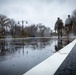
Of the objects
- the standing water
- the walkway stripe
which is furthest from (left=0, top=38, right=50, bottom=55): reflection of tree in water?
the walkway stripe

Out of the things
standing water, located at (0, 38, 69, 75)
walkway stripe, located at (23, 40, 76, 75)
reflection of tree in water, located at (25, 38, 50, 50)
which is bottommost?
reflection of tree in water, located at (25, 38, 50, 50)

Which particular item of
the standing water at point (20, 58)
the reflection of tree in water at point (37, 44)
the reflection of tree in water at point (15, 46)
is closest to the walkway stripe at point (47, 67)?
the standing water at point (20, 58)

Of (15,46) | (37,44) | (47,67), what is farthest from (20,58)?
(37,44)

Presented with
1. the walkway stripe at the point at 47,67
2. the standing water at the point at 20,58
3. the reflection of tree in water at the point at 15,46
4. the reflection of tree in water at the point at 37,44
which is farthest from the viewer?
the reflection of tree in water at the point at 37,44

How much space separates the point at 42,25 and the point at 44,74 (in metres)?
104

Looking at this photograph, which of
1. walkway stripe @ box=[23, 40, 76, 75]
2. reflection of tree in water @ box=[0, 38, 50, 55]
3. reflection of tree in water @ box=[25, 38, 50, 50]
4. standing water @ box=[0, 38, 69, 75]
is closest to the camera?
walkway stripe @ box=[23, 40, 76, 75]

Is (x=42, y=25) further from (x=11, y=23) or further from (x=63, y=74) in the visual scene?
(x=63, y=74)

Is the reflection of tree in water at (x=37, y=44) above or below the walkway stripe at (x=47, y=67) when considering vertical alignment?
below

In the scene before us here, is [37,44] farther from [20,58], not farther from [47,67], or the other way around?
[47,67]

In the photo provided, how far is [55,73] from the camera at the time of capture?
5.43m

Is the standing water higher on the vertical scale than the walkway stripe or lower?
lower

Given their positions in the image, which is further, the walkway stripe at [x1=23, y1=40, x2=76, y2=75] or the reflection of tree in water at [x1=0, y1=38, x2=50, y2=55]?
the reflection of tree in water at [x1=0, y1=38, x2=50, y2=55]

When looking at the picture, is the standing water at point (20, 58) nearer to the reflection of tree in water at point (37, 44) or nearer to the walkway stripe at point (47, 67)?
the walkway stripe at point (47, 67)

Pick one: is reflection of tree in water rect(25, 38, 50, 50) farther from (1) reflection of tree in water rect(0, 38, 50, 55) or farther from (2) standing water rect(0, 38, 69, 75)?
(2) standing water rect(0, 38, 69, 75)
